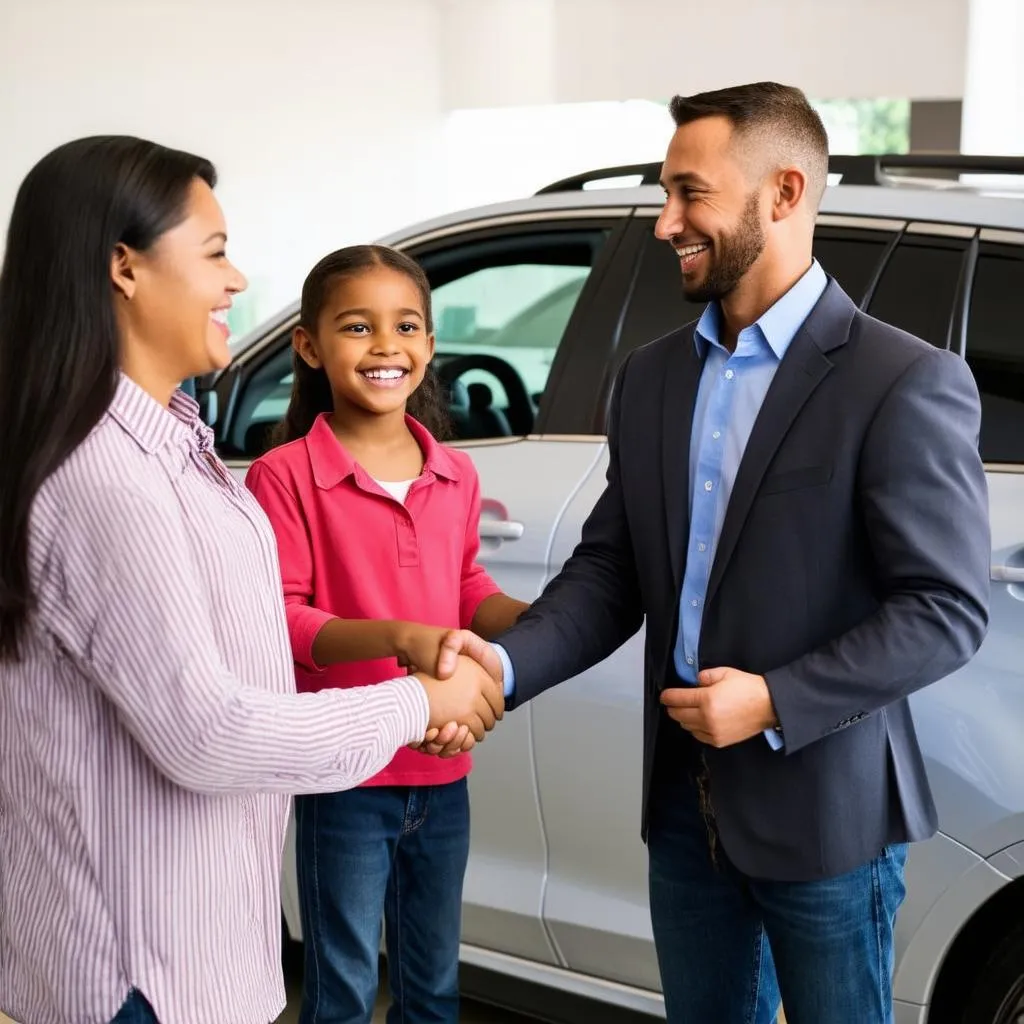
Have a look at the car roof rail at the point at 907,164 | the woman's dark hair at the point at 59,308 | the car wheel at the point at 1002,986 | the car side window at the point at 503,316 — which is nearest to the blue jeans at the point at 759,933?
the car wheel at the point at 1002,986

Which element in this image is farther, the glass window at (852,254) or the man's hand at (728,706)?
the glass window at (852,254)

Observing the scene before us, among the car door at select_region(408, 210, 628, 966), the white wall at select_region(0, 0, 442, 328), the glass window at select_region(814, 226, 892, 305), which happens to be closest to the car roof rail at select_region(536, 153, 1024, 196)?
the glass window at select_region(814, 226, 892, 305)

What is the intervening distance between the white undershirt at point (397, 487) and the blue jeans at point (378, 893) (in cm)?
42

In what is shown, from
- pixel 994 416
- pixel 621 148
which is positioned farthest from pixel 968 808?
pixel 621 148

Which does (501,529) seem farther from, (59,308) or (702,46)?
(702,46)

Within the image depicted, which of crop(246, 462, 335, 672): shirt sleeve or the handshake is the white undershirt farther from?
the handshake

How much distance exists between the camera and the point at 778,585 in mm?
1680

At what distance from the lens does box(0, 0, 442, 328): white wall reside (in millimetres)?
7500

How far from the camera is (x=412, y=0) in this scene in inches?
363

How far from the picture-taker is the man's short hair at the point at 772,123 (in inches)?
72.1

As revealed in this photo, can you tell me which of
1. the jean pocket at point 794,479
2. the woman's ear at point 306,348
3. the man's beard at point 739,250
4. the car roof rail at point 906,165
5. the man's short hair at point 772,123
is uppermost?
the man's short hair at point 772,123

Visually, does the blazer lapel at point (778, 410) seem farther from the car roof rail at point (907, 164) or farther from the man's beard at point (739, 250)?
the car roof rail at point (907, 164)

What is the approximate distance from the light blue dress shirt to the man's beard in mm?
68

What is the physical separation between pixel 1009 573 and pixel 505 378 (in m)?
1.34
